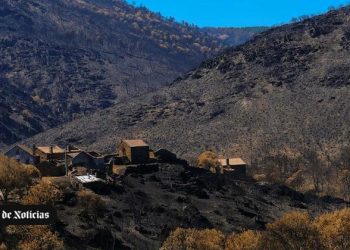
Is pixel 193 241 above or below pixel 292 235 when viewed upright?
above

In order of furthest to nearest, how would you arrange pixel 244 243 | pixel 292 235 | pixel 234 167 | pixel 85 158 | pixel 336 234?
pixel 234 167, pixel 85 158, pixel 336 234, pixel 292 235, pixel 244 243

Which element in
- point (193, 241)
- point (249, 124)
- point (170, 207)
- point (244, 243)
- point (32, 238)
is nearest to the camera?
point (32, 238)

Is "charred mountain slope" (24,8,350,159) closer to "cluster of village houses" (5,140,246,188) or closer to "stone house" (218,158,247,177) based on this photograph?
"stone house" (218,158,247,177)

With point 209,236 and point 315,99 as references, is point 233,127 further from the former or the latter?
point 209,236

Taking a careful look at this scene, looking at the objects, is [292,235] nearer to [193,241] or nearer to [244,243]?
[244,243]

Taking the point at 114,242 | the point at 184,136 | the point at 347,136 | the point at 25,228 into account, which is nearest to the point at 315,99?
the point at 347,136

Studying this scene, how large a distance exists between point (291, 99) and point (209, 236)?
132 metres

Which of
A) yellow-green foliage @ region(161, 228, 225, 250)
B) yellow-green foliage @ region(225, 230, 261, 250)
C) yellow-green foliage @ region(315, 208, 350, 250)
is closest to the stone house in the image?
yellow-green foliage @ region(315, 208, 350, 250)

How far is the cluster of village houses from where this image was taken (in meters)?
88.5

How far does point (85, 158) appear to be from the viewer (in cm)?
9344

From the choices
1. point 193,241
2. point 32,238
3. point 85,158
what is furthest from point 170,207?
point 32,238

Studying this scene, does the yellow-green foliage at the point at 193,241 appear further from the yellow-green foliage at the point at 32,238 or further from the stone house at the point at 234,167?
the stone house at the point at 234,167

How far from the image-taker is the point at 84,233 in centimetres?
6850

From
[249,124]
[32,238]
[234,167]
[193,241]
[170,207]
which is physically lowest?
[193,241]
